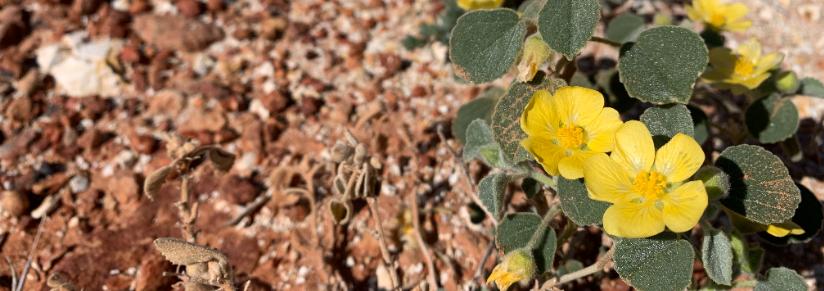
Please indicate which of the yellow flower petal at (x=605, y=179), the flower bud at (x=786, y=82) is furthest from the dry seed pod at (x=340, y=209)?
the flower bud at (x=786, y=82)

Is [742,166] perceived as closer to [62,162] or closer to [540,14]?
[540,14]

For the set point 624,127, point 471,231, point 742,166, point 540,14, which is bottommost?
point 471,231

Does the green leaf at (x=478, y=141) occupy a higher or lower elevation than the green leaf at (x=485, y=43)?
lower

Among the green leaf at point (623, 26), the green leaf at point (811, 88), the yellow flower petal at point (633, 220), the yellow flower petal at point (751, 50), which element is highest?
the yellow flower petal at point (633, 220)

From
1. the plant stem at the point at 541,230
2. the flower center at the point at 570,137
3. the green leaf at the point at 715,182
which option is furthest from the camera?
the plant stem at the point at 541,230

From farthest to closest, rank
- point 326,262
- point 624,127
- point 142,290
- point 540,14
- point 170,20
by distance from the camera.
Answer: point 170,20 → point 326,262 → point 142,290 → point 540,14 → point 624,127

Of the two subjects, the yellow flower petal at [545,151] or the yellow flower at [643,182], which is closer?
the yellow flower at [643,182]

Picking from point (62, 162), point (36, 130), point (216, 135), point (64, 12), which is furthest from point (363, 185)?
point (64, 12)

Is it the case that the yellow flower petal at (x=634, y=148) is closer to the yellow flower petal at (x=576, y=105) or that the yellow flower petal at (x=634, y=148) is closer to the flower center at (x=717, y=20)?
the yellow flower petal at (x=576, y=105)
